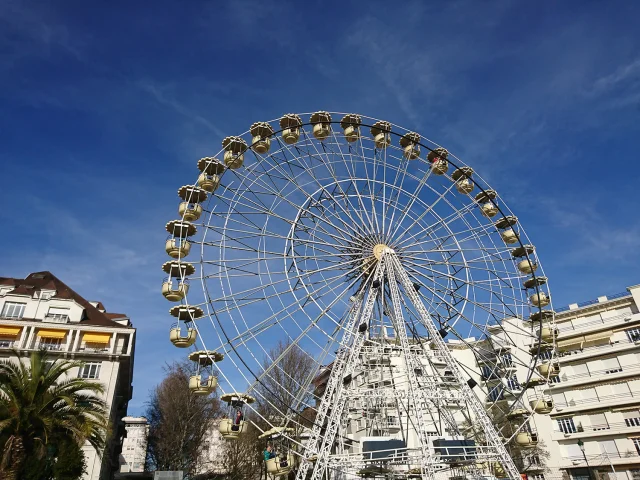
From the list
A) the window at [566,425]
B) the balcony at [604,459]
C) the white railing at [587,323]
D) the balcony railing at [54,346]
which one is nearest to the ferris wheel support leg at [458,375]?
the balcony railing at [54,346]

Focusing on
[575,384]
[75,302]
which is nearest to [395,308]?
[75,302]

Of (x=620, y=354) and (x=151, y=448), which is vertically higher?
(x=620, y=354)

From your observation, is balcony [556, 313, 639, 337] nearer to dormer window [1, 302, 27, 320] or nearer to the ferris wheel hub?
the ferris wheel hub

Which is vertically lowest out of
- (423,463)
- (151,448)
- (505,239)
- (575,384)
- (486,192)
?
(423,463)

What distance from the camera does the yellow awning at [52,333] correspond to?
36.5 meters

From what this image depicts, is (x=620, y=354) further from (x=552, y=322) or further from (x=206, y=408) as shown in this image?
(x=206, y=408)

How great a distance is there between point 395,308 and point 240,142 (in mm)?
12093

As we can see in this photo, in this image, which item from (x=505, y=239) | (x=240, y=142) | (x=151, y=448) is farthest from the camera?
(x=151, y=448)

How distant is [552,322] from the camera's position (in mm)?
25828

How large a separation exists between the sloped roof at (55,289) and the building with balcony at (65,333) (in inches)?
2.9

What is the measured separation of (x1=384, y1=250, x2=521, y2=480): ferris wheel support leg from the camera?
61.8 ft

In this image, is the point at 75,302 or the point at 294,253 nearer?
the point at 294,253

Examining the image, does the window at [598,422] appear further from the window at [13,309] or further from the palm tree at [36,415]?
the window at [13,309]

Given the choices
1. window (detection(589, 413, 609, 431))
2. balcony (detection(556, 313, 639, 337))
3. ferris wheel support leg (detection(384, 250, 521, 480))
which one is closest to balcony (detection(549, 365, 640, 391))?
window (detection(589, 413, 609, 431))
